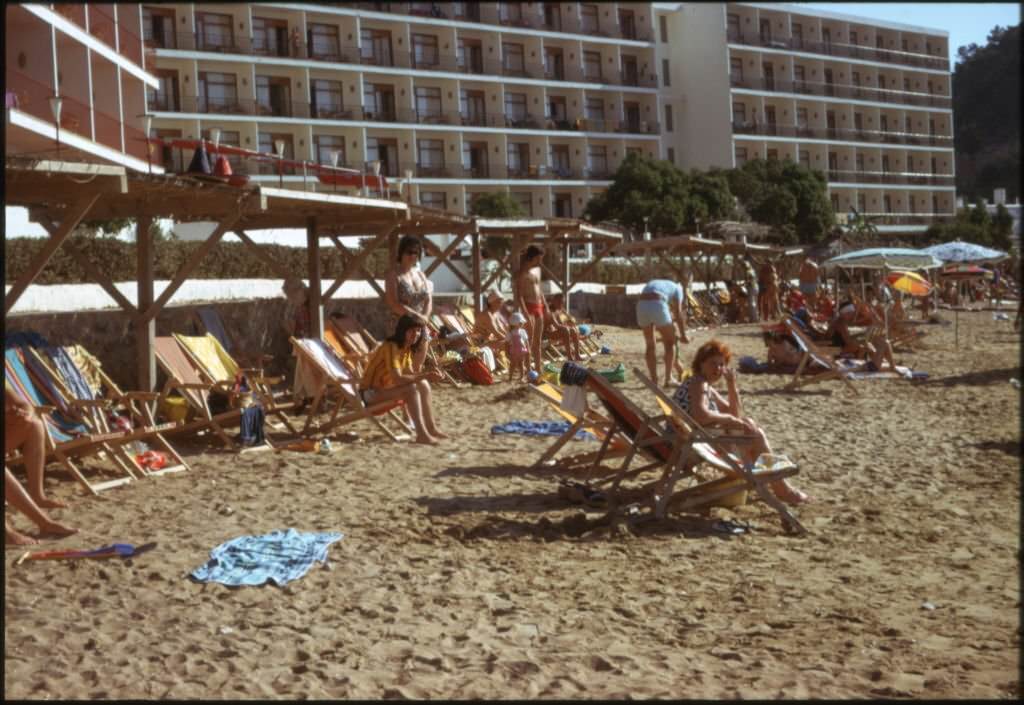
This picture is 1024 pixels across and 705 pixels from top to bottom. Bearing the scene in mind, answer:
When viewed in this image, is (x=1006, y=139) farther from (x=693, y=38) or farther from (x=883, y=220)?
(x=883, y=220)

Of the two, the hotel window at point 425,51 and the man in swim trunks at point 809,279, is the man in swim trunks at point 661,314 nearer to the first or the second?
the man in swim trunks at point 809,279

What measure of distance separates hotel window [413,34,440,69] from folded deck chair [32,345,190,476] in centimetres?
3876

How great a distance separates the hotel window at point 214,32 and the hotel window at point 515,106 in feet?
39.5

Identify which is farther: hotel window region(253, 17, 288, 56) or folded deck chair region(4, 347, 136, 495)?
hotel window region(253, 17, 288, 56)

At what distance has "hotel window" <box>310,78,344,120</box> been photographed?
41.4 metres

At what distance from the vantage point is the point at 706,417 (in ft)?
18.1

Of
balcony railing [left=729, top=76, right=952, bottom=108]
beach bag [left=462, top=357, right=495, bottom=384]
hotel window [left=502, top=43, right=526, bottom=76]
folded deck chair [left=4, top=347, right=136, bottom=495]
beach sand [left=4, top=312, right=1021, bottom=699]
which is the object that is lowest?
beach sand [left=4, top=312, right=1021, bottom=699]

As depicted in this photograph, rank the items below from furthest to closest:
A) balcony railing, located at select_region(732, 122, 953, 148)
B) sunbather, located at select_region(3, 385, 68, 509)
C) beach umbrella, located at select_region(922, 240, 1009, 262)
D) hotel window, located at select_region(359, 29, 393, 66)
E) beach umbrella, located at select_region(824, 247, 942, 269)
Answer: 1. balcony railing, located at select_region(732, 122, 953, 148)
2. hotel window, located at select_region(359, 29, 393, 66)
3. beach umbrella, located at select_region(922, 240, 1009, 262)
4. beach umbrella, located at select_region(824, 247, 942, 269)
5. sunbather, located at select_region(3, 385, 68, 509)

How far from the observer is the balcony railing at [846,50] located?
172 ft

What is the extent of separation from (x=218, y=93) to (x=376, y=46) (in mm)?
6934

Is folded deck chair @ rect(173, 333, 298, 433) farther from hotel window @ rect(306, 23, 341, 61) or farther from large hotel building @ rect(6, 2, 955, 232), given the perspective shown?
hotel window @ rect(306, 23, 341, 61)

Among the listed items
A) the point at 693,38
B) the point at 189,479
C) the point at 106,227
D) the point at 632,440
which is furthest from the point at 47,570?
the point at 693,38

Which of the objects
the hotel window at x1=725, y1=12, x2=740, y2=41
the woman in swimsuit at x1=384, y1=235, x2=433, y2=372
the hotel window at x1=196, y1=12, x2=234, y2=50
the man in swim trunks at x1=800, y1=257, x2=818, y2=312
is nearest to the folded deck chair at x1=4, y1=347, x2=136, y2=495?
the woman in swimsuit at x1=384, y1=235, x2=433, y2=372

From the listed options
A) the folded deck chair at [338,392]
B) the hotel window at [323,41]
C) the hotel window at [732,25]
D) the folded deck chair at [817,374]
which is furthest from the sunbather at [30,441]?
the hotel window at [732,25]
